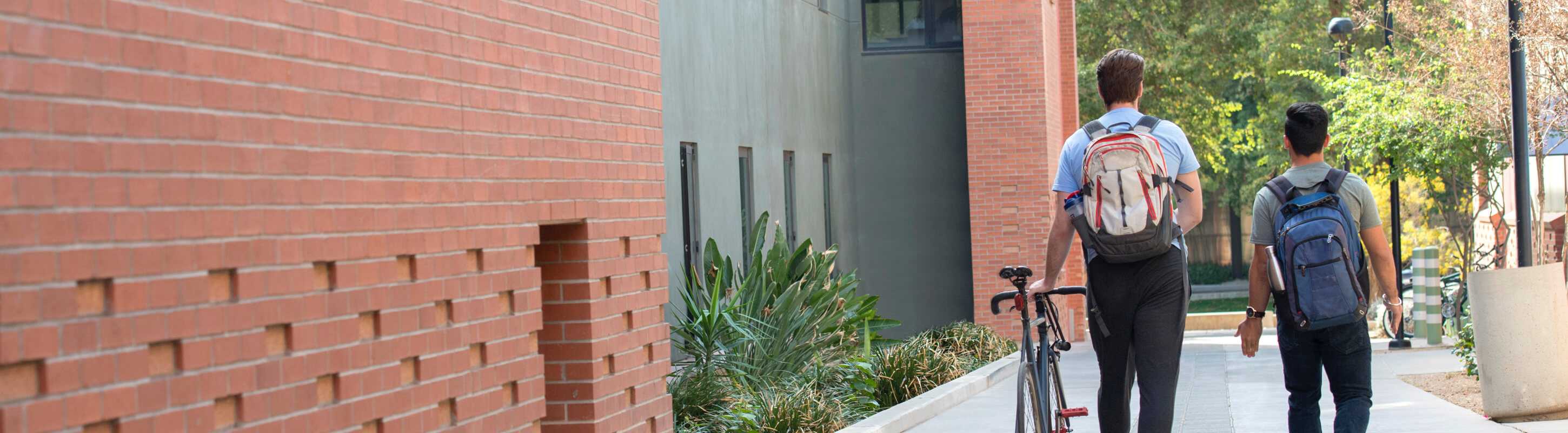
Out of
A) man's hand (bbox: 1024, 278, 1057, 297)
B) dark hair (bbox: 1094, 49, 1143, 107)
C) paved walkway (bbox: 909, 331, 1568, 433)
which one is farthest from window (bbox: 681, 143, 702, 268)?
dark hair (bbox: 1094, 49, 1143, 107)

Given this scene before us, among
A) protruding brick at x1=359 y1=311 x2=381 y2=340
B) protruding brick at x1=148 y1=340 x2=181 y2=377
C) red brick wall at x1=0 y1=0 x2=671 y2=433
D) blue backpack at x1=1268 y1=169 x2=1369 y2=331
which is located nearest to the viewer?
red brick wall at x1=0 y1=0 x2=671 y2=433

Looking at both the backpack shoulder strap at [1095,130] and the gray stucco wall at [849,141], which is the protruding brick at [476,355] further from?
the gray stucco wall at [849,141]

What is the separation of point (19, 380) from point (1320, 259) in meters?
4.32

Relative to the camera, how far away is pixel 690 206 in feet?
42.1

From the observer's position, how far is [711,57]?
523 inches

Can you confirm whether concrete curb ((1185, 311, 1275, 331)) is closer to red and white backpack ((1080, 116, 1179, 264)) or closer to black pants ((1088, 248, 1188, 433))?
black pants ((1088, 248, 1188, 433))

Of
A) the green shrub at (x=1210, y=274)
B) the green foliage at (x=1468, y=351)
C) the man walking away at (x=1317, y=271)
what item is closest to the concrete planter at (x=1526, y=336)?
the green foliage at (x=1468, y=351)

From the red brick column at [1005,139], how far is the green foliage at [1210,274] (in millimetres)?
27441

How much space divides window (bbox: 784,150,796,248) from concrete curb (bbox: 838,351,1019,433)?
342 centimetres

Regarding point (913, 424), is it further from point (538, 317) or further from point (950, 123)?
point (950, 123)

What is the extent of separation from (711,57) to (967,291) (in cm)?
717

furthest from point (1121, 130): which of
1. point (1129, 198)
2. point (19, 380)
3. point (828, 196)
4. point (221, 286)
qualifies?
point (828, 196)

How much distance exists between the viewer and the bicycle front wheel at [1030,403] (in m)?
5.92

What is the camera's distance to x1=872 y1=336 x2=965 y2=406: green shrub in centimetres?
1102
